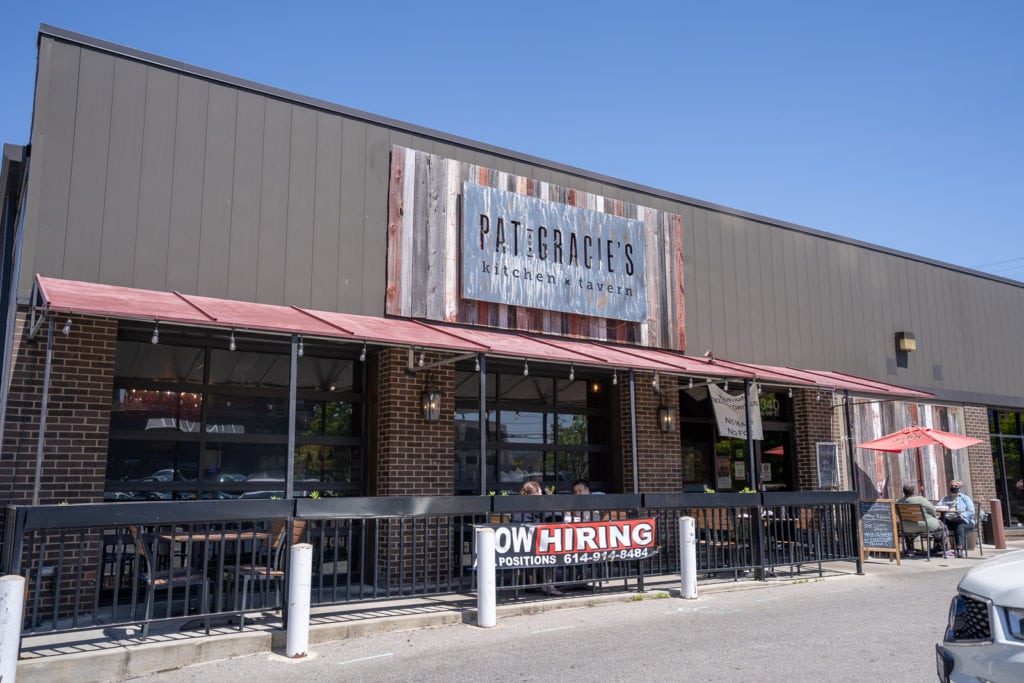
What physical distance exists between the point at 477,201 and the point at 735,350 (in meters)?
5.75

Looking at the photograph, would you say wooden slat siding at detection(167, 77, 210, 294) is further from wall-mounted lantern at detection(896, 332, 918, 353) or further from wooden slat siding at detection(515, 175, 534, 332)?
wall-mounted lantern at detection(896, 332, 918, 353)

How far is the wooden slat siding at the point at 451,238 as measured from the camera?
39.8 feet

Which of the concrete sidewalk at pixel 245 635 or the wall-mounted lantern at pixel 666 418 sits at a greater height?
the wall-mounted lantern at pixel 666 418

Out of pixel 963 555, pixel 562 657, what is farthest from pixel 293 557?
pixel 963 555

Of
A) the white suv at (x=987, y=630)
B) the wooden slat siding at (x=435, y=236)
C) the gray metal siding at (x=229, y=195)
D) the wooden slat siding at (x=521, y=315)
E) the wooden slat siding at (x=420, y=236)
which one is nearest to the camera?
the white suv at (x=987, y=630)

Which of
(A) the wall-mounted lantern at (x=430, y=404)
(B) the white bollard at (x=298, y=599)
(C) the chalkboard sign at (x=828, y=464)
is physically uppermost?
(A) the wall-mounted lantern at (x=430, y=404)

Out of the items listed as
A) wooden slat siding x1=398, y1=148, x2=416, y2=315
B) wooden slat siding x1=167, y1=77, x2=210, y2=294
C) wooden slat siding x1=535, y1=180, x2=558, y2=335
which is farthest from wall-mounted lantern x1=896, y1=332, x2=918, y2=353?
wooden slat siding x1=167, y1=77, x2=210, y2=294

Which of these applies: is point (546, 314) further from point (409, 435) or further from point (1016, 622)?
point (1016, 622)

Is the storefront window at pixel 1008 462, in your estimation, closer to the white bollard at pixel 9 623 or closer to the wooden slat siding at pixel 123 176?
the wooden slat siding at pixel 123 176

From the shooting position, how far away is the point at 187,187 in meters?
10.2

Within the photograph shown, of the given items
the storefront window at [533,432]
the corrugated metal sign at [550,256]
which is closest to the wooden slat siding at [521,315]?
the corrugated metal sign at [550,256]

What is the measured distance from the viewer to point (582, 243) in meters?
13.6

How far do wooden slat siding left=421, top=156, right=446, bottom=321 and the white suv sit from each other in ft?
27.8

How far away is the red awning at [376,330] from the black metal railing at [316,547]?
177cm
